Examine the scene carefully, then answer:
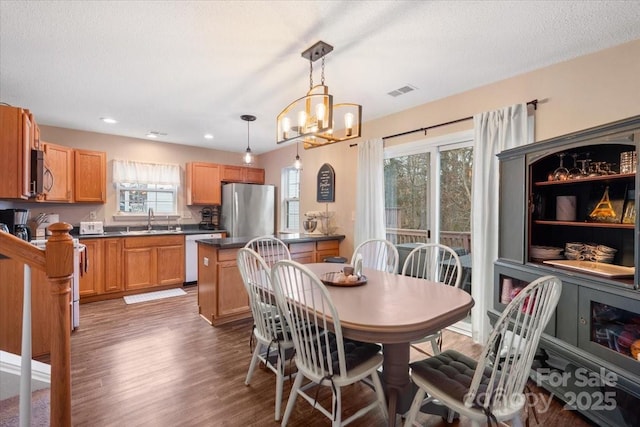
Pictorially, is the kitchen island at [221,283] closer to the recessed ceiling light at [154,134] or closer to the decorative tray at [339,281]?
the decorative tray at [339,281]

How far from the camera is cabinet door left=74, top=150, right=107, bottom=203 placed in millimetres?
4357

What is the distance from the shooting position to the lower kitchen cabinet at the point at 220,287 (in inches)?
131

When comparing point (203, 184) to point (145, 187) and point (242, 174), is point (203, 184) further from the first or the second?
point (145, 187)

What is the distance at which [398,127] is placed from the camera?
369 centimetres

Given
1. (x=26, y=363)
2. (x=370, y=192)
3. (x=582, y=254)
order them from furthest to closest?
(x=370, y=192) < (x=582, y=254) < (x=26, y=363)

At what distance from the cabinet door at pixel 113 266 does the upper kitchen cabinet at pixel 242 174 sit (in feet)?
6.72

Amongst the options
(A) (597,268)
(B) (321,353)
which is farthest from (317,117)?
(A) (597,268)

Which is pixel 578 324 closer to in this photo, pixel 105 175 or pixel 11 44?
pixel 11 44

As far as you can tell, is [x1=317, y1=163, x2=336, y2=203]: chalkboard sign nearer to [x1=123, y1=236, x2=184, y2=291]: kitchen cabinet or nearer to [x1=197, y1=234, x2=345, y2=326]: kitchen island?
[x1=197, y1=234, x2=345, y2=326]: kitchen island

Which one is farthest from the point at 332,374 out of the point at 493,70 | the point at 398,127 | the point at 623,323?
the point at 398,127

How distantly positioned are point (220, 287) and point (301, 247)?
3.56ft

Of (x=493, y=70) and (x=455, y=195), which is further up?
(x=493, y=70)

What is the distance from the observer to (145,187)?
17.0 feet

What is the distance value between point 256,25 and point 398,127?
2185 mm
